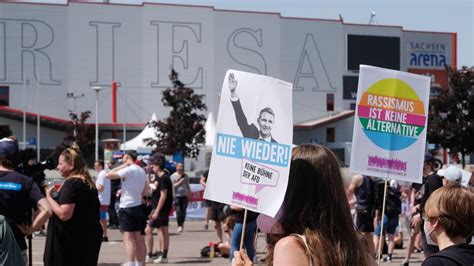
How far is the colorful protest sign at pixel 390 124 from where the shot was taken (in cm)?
726

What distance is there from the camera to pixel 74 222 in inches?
293

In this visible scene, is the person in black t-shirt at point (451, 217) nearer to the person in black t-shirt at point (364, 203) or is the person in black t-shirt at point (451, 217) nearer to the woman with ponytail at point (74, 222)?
the woman with ponytail at point (74, 222)

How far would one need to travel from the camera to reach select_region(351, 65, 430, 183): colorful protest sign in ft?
23.8

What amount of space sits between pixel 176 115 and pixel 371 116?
150ft

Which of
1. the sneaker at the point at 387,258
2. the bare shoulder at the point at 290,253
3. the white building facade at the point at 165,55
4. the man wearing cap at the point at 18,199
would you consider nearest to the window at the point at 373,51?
the white building facade at the point at 165,55

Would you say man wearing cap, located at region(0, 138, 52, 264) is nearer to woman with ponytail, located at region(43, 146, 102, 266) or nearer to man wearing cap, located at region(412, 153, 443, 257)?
woman with ponytail, located at region(43, 146, 102, 266)

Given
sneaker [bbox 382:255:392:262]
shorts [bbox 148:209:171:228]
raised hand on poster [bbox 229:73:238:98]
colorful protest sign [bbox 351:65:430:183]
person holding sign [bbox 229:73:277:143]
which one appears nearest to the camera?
person holding sign [bbox 229:73:277:143]

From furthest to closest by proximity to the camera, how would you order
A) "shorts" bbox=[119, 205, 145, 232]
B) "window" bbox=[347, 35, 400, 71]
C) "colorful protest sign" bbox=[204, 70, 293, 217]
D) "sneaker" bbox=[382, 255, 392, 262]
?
"window" bbox=[347, 35, 400, 71], "sneaker" bbox=[382, 255, 392, 262], "shorts" bbox=[119, 205, 145, 232], "colorful protest sign" bbox=[204, 70, 293, 217]

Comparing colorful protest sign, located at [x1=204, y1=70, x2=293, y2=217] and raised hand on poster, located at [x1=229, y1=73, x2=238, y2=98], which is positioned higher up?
raised hand on poster, located at [x1=229, y1=73, x2=238, y2=98]

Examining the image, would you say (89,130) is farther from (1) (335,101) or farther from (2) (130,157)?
(2) (130,157)

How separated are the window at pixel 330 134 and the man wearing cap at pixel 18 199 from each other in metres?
68.6

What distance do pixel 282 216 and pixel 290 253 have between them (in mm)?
227

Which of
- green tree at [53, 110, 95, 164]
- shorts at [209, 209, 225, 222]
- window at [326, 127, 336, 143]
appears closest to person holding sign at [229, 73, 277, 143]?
shorts at [209, 209, 225, 222]

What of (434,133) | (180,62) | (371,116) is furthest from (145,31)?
(371,116)
